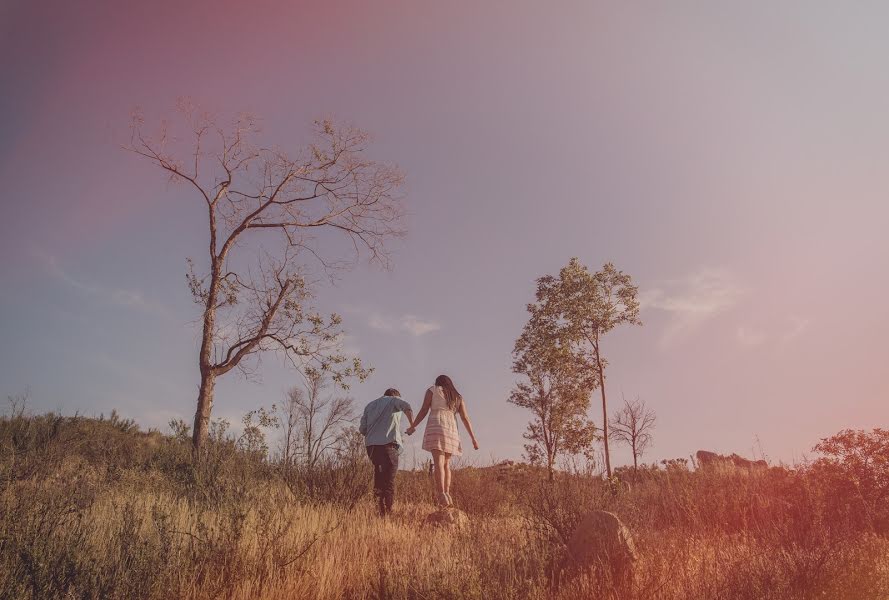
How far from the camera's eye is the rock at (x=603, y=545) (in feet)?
15.5

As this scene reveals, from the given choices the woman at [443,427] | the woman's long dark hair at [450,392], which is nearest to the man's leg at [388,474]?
the woman at [443,427]

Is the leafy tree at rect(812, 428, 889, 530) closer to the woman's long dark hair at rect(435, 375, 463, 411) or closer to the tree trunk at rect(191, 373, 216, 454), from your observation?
the woman's long dark hair at rect(435, 375, 463, 411)

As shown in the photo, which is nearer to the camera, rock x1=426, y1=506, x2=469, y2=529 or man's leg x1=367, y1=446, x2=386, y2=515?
rock x1=426, y1=506, x2=469, y2=529

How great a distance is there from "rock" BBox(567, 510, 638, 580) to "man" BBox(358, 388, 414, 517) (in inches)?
137

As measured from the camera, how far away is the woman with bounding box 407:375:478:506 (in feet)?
26.3

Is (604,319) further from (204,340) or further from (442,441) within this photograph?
(204,340)

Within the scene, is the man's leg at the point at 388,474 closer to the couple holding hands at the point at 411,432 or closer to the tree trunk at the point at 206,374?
the couple holding hands at the point at 411,432

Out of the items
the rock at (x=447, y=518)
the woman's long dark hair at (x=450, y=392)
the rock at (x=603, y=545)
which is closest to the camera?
the rock at (x=603, y=545)

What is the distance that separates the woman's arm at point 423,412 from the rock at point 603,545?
142 inches

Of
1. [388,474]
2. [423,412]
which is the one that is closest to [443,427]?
[423,412]

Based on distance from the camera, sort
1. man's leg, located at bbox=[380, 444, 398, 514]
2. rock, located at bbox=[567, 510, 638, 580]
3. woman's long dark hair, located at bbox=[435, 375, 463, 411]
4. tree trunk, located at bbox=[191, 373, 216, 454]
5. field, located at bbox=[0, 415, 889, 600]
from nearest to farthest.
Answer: field, located at bbox=[0, 415, 889, 600] < rock, located at bbox=[567, 510, 638, 580] < man's leg, located at bbox=[380, 444, 398, 514] < woman's long dark hair, located at bbox=[435, 375, 463, 411] < tree trunk, located at bbox=[191, 373, 216, 454]

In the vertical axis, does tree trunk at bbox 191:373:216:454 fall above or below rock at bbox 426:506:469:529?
above

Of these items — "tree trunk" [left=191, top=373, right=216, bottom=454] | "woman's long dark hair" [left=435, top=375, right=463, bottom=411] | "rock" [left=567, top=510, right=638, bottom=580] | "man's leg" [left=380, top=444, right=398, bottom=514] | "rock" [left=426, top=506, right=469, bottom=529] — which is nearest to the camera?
"rock" [left=567, top=510, right=638, bottom=580]

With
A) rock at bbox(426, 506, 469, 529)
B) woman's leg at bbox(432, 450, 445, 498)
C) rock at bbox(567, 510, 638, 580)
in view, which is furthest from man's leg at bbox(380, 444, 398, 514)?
rock at bbox(567, 510, 638, 580)
